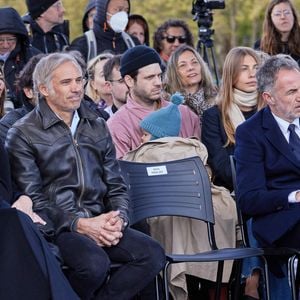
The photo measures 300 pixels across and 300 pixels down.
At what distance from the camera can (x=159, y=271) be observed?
6.13 meters

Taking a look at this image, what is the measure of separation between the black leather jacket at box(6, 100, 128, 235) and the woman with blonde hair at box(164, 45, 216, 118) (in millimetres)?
Answer: 1874

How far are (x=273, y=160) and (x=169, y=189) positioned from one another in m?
0.70

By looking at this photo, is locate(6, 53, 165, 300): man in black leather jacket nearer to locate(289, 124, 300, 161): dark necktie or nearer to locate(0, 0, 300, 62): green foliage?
locate(289, 124, 300, 161): dark necktie

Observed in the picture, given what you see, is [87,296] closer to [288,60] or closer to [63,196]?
[63,196]

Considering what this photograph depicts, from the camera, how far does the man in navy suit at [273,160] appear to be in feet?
21.1

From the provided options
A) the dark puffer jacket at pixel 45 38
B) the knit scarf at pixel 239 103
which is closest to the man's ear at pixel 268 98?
the knit scarf at pixel 239 103

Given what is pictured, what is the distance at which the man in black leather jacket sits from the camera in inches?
235

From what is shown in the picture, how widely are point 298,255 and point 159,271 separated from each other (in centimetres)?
90

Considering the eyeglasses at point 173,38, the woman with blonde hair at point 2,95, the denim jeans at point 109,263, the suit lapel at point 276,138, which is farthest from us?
the eyeglasses at point 173,38

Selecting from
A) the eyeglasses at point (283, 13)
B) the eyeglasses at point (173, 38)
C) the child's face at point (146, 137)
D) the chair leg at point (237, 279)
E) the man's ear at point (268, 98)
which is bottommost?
the chair leg at point (237, 279)

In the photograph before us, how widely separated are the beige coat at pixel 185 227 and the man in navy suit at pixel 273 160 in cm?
45

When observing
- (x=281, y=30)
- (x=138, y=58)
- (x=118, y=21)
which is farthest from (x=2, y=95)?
(x=281, y=30)

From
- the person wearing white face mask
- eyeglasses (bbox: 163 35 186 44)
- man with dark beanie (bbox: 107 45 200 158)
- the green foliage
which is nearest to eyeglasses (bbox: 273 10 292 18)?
eyeglasses (bbox: 163 35 186 44)

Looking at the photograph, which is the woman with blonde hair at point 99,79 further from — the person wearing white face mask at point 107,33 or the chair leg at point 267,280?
the chair leg at point 267,280
